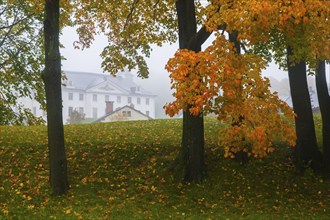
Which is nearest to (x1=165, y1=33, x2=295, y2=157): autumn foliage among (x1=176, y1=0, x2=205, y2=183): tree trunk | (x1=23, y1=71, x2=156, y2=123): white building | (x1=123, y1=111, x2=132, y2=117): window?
(x1=176, y1=0, x2=205, y2=183): tree trunk

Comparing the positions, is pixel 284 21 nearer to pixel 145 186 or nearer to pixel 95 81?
pixel 145 186

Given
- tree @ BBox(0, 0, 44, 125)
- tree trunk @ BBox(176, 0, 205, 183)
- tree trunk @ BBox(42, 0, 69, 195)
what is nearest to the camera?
tree trunk @ BBox(42, 0, 69, 195)

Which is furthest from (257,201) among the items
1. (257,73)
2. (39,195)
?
(39,195)

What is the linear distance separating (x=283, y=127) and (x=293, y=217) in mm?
2492

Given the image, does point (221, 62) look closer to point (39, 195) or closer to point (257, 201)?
point (257, 201)

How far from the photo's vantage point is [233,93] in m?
8.25

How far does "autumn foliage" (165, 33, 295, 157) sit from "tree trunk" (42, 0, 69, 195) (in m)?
3.68

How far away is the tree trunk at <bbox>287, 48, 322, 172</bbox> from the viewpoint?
12.9 m

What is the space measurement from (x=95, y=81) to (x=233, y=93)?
70.0m

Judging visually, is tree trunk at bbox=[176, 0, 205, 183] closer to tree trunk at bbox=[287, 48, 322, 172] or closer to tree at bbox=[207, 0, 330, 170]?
tree at bbox=[207, 0, 330, 170]

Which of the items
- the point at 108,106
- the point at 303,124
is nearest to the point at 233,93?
the point at 303,124

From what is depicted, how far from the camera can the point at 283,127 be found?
28.9 ft

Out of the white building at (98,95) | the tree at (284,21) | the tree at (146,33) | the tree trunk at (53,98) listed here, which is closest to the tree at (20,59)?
the tree at (146,33)

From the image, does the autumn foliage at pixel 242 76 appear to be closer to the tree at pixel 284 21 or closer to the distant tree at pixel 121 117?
the tree at pixel 284 21
